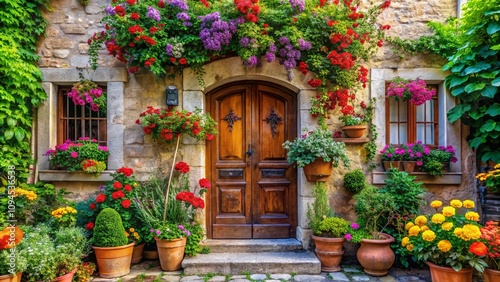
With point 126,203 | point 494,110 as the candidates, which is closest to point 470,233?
point 494,110

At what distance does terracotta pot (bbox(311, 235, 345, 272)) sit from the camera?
14.4ft

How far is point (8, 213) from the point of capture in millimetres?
4426

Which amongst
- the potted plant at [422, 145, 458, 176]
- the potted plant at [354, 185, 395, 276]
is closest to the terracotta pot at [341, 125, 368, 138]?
the potted plant at [354, 185, 395, 276]

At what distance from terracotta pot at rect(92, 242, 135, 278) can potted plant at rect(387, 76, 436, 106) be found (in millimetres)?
4002

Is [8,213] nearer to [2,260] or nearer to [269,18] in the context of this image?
[2,260]

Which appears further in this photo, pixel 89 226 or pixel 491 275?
pixel 89 226

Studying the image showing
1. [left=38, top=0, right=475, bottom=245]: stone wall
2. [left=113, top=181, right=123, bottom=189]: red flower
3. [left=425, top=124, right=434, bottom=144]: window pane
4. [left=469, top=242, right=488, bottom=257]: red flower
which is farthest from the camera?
[left=425, top=124, right=434, bottom=144]: window pane

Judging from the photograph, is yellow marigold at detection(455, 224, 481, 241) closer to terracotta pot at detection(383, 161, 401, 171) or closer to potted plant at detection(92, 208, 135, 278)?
terracotta pot at detection(383, 161, 401, 171)

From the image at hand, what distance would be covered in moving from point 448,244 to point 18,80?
17.8 feet

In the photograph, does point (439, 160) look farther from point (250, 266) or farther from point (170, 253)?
point (170, 253)

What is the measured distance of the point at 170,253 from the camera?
14.2ft

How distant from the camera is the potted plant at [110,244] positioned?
4113 millimetres

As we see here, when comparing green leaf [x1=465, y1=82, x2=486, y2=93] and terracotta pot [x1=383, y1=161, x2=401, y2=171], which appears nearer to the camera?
green leaf [x1=465, y1=82, x2=486, y2=93]

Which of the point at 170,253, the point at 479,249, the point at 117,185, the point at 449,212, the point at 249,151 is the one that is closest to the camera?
the point at 479,249
